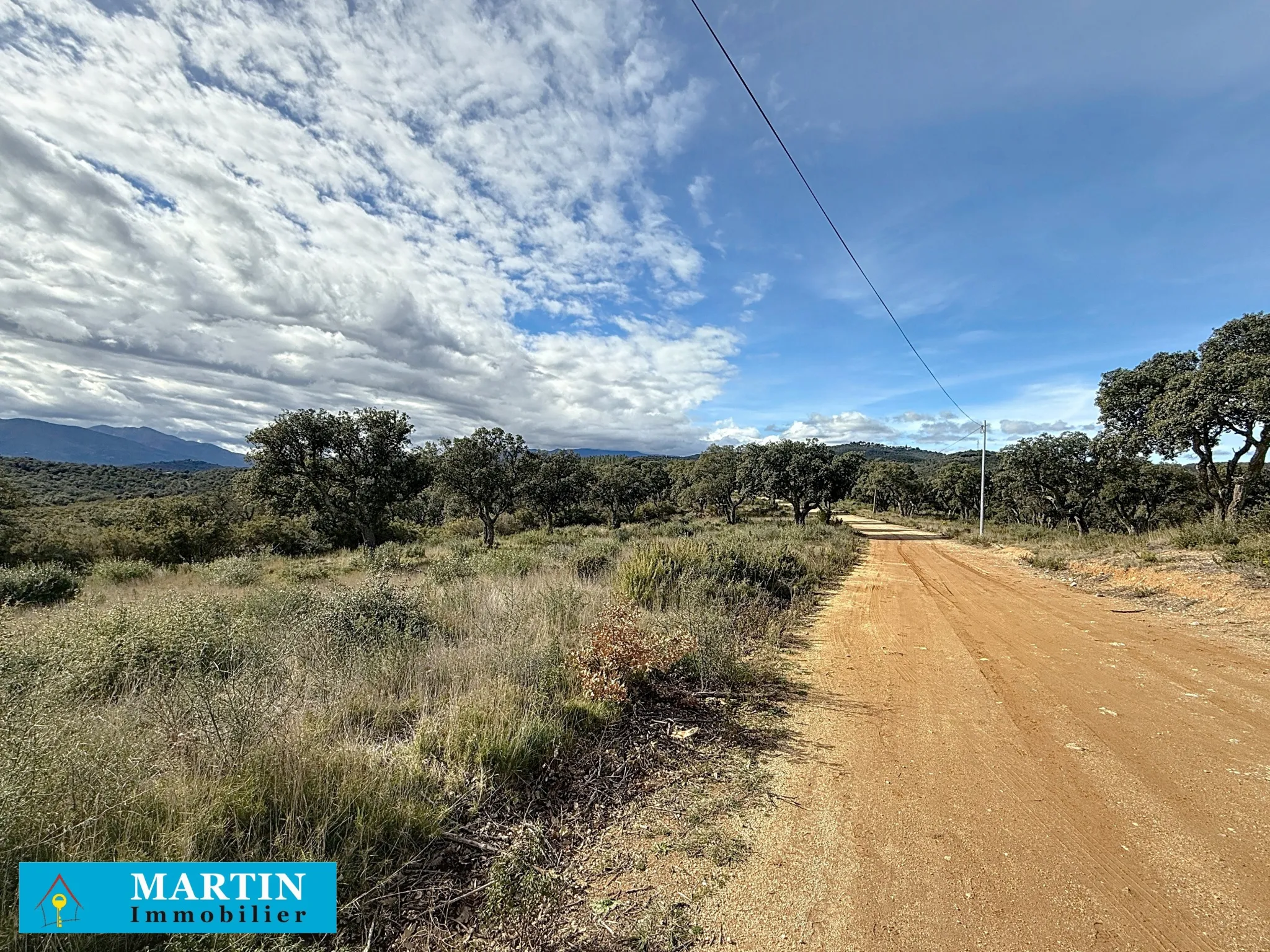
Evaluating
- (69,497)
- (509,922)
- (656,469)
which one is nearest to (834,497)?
(656,469)

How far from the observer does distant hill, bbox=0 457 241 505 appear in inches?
1881

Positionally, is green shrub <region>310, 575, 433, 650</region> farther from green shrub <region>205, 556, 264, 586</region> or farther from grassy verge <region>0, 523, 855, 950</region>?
green shrub <region>205, 556, 264, 586</region>

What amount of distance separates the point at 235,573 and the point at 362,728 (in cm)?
1272

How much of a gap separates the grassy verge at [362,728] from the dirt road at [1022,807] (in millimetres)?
1265

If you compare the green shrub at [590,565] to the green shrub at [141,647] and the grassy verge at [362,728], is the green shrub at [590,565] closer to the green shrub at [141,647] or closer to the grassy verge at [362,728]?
the grassy verge at [362,728]

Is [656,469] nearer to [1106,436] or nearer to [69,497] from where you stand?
[1106,436]

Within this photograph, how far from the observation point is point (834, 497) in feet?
125

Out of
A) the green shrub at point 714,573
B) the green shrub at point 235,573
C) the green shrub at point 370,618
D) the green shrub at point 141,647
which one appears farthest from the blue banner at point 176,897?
the green shrub at point 235,573

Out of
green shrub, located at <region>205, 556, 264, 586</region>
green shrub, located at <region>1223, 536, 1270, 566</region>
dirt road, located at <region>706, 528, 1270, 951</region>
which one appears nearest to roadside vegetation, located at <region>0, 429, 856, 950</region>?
dirt road, located at <region>706, 528, 1270, 951</region>

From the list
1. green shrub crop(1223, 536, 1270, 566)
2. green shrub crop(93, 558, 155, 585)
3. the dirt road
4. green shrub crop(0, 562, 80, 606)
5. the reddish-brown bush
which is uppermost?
green shrub crop(1223, 536, 1270, 566)

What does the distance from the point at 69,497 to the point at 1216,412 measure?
8115 centimetres

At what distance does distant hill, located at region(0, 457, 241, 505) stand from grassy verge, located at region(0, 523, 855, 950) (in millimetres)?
51177

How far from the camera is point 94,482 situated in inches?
2330

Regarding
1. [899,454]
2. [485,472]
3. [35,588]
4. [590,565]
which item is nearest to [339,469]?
[485,472]
